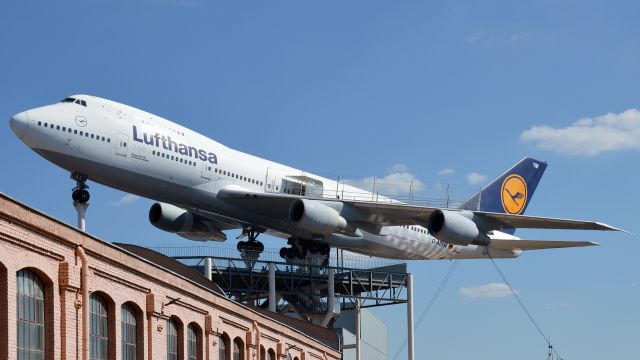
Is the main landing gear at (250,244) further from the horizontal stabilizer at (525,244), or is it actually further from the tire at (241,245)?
the horizontal stabilizer at (525,244)

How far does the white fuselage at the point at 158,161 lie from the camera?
4462 cm

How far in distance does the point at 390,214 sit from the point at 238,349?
2601 centimetres

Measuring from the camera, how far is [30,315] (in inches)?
754

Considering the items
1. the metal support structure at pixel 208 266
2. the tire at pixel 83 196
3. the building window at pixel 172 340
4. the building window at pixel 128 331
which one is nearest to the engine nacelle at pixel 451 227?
the metal support structure at pixel 208 266

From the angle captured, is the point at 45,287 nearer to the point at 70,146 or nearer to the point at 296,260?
the point at 70,146

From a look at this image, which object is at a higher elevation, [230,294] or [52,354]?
[230,294]

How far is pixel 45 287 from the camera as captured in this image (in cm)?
1991

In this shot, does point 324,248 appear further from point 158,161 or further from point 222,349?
point 222,349

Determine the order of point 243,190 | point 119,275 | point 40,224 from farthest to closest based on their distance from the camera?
point 243,190
point 119,275
point 40,224

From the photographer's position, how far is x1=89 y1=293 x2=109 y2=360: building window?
2170 centimetres

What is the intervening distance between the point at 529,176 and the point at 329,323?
20.8 metres

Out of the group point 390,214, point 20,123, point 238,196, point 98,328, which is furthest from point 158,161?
point 98,328

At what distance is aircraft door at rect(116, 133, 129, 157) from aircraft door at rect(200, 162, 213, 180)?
5.40 meters

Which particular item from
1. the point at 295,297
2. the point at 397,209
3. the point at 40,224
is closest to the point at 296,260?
the point at 295,297
